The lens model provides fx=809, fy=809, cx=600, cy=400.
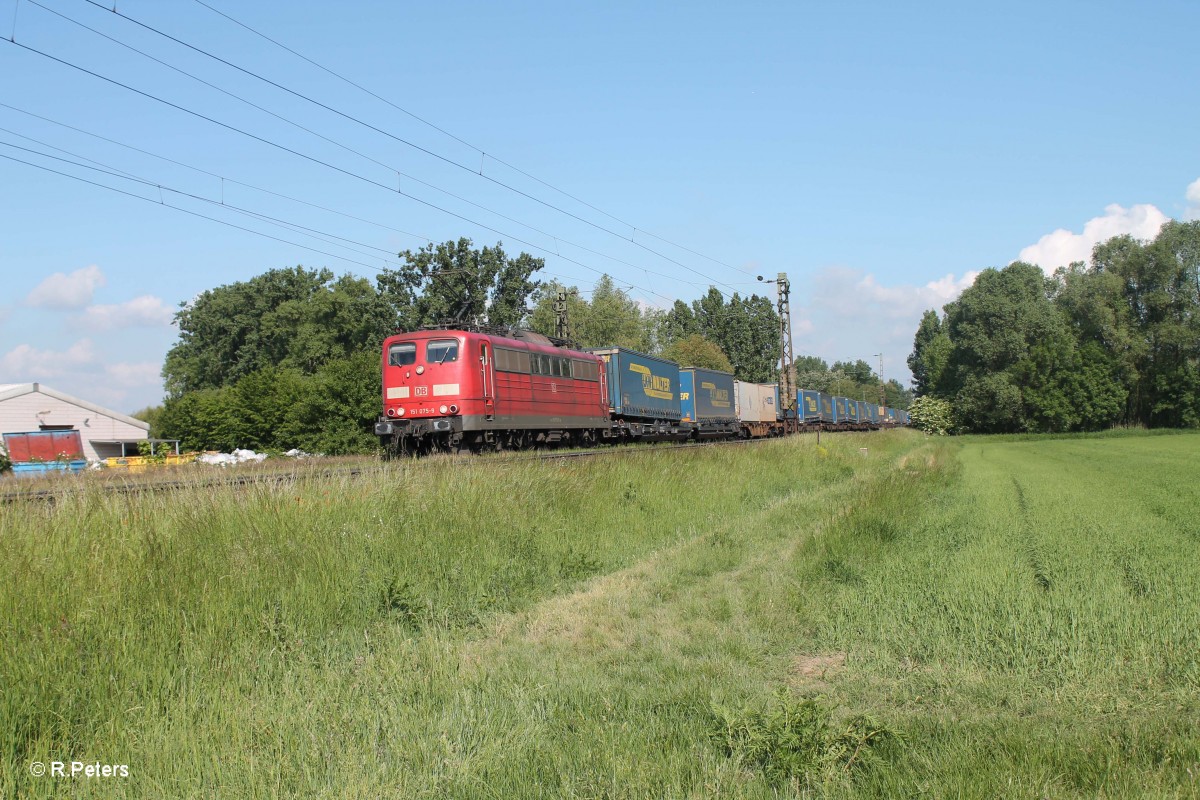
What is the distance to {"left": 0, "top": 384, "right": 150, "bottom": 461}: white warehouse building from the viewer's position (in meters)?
46.8

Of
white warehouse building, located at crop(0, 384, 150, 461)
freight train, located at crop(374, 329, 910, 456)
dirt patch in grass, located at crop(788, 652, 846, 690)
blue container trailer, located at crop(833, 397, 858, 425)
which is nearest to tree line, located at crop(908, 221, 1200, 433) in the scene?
blue container trailer, located at crop(833, 397, 858, 425)

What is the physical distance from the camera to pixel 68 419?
51469 mm

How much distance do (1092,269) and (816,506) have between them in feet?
272

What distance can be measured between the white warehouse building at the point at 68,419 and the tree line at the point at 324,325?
218 cm

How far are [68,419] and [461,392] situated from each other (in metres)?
43.7

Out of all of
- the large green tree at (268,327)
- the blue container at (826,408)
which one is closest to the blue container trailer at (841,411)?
the blue container at (826,408)

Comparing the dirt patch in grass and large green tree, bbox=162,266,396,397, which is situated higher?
large green tree, bbox=162,266,396,397

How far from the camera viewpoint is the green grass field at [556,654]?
13.2 feet

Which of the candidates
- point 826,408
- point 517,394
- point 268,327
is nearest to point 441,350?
point 517,394

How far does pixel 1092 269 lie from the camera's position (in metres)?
81.8

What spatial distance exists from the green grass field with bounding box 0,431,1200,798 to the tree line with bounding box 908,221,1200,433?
244 feet

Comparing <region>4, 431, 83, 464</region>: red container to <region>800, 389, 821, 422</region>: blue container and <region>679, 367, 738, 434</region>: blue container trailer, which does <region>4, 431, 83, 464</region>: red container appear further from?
<region>800, 389, 821, 422</region>: blue container

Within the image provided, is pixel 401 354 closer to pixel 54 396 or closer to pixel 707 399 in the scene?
pixel 707 399

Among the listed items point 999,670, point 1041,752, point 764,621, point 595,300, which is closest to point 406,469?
point 764,621
